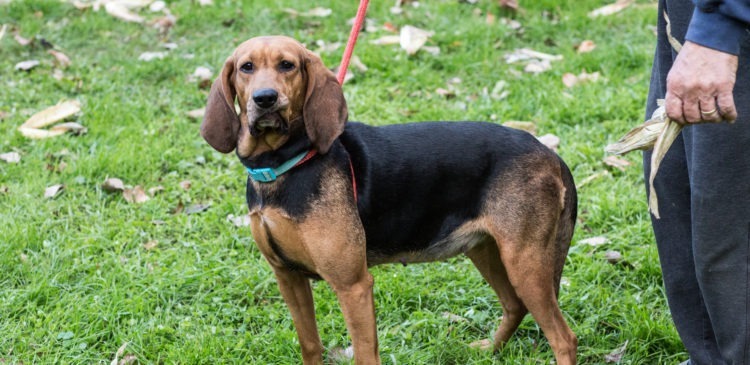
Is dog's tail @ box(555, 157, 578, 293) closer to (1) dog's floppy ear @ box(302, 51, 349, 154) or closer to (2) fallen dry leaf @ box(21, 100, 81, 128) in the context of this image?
(1) dog's floppy ear @ box(302, 51, 349, 154)

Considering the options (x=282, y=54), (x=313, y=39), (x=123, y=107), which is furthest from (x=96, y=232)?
(x=313, y=39)

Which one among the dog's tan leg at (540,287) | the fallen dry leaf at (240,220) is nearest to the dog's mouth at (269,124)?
the dog's tan leg at (540,287)

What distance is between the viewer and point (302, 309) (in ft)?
12.9

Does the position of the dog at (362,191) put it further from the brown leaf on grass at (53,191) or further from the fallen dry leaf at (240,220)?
the brown leaf on grass at (53,191)

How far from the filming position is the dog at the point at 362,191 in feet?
11.6

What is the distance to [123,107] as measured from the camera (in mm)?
6723

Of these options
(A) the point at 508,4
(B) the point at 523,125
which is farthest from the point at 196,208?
(A) the point at 508,4

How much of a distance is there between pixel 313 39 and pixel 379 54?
801 mm

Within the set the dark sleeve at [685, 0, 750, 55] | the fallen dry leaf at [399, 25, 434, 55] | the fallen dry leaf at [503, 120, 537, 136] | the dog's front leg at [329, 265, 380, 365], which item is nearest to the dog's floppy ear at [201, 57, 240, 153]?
the dog's front leg at [329, 265, 380, 365]

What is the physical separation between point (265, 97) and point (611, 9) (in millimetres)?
6016

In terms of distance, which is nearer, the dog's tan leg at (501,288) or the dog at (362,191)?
the dog at (362,191)

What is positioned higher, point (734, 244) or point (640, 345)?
point (734, 244)

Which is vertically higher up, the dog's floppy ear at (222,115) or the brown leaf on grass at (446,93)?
the dog's floppy ear at (222,115)

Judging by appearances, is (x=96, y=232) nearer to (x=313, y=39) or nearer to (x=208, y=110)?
(x=208, y=110)
